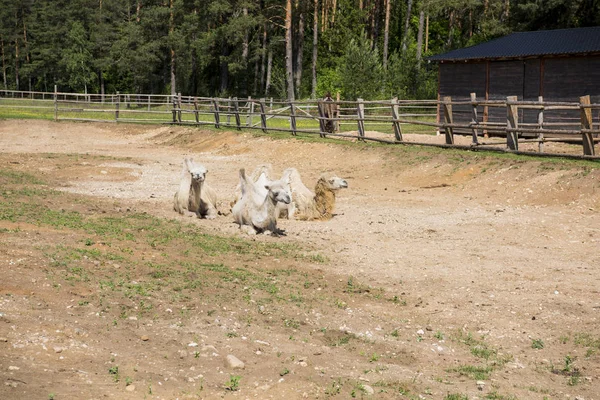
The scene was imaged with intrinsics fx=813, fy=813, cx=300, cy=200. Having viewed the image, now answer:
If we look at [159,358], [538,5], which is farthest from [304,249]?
[538,5]

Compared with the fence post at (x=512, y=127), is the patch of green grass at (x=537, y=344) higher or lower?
lower

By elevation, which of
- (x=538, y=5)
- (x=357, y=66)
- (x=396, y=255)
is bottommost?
(x=396, y=255)

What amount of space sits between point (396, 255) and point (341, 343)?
3715 mm

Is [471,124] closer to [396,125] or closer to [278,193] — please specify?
[396,125]

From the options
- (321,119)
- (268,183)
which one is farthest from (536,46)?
(268,183)

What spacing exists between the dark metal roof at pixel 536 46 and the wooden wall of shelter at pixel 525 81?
0.37 m

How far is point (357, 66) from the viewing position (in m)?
40.6

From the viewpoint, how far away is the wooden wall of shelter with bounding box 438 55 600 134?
25766 mm

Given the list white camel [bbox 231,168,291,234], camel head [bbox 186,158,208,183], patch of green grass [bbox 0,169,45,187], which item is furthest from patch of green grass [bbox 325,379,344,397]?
patch of green grass [bbox 0,169,45,187]

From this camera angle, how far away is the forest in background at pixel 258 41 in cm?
4403

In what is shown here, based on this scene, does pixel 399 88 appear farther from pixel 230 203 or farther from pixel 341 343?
pixel 341 343

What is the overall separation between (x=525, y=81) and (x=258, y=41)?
31.1 metres

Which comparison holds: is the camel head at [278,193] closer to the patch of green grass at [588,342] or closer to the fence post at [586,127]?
the patch of green grass at [588,342]

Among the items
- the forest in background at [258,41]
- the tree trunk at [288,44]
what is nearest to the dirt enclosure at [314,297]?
the tree trunk at [288,44]
